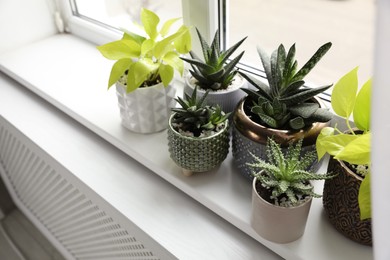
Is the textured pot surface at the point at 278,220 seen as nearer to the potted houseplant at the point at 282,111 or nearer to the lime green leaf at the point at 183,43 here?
the potted houseplant at the point at 282,111

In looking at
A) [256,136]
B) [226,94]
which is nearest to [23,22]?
[226,94]

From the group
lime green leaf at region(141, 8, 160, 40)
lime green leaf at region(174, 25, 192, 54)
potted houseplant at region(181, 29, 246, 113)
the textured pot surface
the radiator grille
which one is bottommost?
the radiator grille

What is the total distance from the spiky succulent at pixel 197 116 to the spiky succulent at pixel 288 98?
0.08 m

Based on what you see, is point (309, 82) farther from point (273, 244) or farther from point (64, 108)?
point (64, 108)

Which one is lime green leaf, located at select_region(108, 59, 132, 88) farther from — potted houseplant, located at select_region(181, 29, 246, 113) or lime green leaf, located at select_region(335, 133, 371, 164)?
lime green leaf, located at select_region(335, 133, 371, 164)

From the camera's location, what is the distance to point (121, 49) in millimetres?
771

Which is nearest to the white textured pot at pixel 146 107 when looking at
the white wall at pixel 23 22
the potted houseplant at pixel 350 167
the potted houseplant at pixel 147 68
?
the potted houseplant at pixel 147 68

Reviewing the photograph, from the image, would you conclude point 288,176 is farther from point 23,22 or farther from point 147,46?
point 23,22

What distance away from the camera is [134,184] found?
0.85 m

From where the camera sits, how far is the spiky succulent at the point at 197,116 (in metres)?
0.71

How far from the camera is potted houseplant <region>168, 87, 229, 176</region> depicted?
27.8 inches

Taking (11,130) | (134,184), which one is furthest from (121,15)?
(134,184)

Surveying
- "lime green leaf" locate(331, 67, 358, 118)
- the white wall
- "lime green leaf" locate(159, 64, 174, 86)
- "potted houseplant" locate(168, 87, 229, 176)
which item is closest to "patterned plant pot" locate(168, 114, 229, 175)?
"potted houseplant" locate(168, 87, 229, 176)

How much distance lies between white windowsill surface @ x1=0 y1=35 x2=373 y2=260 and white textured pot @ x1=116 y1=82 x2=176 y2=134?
3 cm
